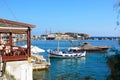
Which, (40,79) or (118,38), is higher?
(118,38)

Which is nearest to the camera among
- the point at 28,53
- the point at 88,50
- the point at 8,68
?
the point at 8,68

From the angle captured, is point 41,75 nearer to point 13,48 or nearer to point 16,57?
point 13,48

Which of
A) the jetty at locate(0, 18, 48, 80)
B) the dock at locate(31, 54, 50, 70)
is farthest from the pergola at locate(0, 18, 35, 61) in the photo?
the dock at locate(31, 54, 50, 70)

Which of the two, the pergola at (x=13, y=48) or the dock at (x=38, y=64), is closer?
the pergola at (x=13, y=48)

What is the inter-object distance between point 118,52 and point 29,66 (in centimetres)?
1567

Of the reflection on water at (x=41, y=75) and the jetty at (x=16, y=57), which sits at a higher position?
the jetty at (x=16, y=57)

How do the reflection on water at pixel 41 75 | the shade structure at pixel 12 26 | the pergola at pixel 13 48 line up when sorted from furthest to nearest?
1. the reflection on water at pixel 41 75
2. the shade structure at pixel 12 26
3. the pergola at pixel 13 48

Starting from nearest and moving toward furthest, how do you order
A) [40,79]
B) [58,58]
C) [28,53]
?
[28,53]
[40,79]
[58,58]

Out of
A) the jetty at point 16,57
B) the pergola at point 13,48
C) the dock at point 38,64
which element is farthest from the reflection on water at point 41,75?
the jetty at point 16,57

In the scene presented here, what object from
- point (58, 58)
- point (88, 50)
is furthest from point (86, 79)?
point (88, 50)

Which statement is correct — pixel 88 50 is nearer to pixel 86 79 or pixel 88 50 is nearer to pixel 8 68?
pixel 8 68

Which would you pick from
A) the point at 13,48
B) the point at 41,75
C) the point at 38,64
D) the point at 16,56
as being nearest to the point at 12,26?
the point at 13,48

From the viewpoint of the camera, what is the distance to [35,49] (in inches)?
2539

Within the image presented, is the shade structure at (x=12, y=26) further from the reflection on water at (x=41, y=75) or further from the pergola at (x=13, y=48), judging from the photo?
the reflection on water at (x=41, y=75)
